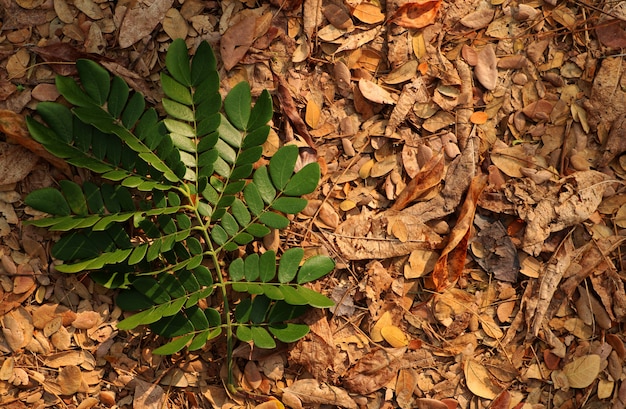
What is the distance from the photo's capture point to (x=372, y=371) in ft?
7.28

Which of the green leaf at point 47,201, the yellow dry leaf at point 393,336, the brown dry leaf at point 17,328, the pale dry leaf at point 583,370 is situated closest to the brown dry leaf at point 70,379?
the brown dry leaf at point 17,328

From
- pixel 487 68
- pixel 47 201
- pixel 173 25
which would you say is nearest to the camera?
pixel 47 201

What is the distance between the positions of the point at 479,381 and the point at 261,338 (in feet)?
2.30

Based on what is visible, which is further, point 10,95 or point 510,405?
point 510,405

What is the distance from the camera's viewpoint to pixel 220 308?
2201 mm

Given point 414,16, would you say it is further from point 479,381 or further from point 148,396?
point 148,396

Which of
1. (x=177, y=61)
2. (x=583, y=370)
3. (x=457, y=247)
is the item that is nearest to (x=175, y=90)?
(x=177, y=61)

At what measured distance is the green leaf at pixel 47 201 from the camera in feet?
6.78

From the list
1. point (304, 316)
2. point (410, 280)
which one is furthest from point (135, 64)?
point (410, 280)

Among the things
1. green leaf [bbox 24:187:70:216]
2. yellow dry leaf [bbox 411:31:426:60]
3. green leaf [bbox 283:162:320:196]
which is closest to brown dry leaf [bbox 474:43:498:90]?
yellow dry leaf [bbox 411:31:426:60]

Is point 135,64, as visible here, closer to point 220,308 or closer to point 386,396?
point 220,308

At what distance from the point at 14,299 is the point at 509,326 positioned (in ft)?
4.95

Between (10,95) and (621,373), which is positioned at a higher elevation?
(10,95)

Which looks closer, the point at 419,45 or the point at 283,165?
the point at 283,165
